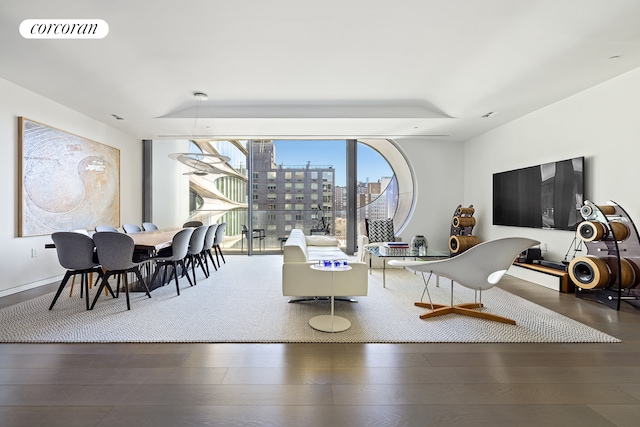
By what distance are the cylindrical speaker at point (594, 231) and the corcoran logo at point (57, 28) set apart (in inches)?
201

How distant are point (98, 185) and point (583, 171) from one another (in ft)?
23.6

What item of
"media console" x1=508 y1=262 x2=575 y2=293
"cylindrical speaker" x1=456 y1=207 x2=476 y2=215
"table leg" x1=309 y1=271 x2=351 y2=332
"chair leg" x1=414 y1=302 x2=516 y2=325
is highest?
"cylindrical speaker" x1=456 y1=207 x2=476 y2=215

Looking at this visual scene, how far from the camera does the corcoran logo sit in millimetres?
2447

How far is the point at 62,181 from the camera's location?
4570mm

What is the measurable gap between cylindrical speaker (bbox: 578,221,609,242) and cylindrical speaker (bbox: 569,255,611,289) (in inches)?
10.4

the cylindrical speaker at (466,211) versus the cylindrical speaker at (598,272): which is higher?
the cylindrical speaker at (466,211)

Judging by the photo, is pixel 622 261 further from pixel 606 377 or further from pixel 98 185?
pixel 98 185

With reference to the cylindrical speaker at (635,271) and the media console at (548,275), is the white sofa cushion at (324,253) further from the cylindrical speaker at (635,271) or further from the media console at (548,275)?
the cylindrical speaker at (635,271)

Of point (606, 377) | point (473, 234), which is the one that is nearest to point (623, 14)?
point (606, 377)

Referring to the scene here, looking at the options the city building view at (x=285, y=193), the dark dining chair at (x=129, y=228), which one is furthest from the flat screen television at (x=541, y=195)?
the dark dining chair at (x=129, y=228)

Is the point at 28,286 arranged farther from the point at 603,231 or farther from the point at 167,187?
the point at 603,231

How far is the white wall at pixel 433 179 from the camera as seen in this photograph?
6.92 metres

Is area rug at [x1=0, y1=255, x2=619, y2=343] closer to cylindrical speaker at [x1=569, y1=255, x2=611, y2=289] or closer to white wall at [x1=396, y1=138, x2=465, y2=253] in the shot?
cylindrical speaker at [x1=569, y1=255, x2=611, y2=289]

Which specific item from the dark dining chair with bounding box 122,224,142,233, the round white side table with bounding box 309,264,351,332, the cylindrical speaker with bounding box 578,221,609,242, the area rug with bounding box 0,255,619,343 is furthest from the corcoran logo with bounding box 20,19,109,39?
the cylindrical speaker with bounding box 578,221,609,242
